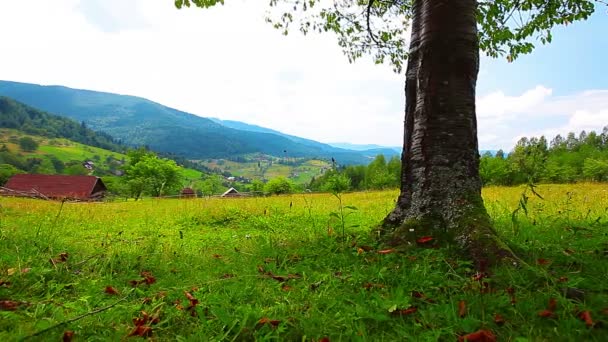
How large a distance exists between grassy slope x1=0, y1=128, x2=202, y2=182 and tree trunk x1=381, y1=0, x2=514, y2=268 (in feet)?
523

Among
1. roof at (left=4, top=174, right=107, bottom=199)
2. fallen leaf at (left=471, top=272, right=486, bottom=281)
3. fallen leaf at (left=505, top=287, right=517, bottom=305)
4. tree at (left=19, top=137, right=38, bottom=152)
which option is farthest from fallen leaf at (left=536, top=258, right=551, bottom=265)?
tree at (left=19, top=137, right=38, bottom=152)

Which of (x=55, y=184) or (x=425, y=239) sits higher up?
(x=425, y=239)

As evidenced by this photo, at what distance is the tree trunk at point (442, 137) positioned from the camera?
14.5 feet

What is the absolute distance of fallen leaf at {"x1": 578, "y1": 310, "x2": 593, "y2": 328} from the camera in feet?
6.73

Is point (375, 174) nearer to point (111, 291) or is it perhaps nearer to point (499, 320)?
point (111, 291)

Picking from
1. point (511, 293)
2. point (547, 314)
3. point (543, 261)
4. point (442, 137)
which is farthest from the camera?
point (442, 137)

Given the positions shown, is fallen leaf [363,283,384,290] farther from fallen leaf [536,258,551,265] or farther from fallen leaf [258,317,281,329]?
fallen leaf [536,258,551,265]

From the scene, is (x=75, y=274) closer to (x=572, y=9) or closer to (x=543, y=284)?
(x=543, y=284)

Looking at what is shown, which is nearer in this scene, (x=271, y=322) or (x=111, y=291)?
(x=271, y=322)

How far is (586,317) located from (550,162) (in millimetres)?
2698

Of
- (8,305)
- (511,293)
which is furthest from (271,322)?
(8,305)

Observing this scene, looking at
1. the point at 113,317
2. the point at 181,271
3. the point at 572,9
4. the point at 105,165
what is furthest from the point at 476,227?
the point at 105,165

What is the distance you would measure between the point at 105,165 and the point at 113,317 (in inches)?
7057

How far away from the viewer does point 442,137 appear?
15.0 ft
